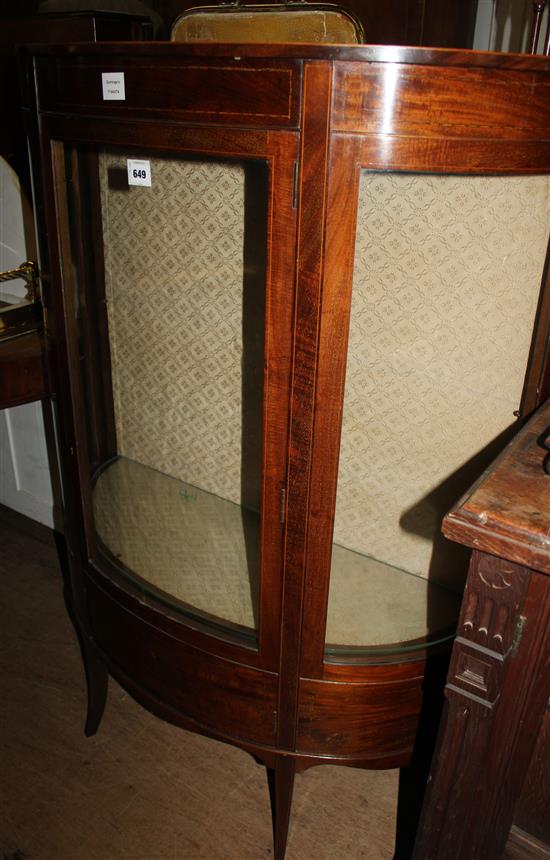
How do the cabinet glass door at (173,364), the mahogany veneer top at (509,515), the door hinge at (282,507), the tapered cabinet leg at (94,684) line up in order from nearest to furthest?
the mahogany veneer top at (509,515)
the door hinge at (282,507)
the cabinet glass door at (173,364)
the tapered cabinet leg at (94,684)

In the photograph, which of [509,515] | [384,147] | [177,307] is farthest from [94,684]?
[384,147]

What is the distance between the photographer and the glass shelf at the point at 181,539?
101 cm

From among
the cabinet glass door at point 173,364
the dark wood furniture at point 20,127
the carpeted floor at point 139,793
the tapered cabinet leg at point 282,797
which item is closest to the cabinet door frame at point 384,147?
the cabinet glass door at point 173,364

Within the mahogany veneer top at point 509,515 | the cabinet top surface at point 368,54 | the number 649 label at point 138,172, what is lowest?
the mahogany veneer top at point 509,515

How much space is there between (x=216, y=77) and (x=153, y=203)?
1.14 ft

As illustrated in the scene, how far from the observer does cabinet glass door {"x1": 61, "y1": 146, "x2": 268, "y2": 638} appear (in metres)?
0.95

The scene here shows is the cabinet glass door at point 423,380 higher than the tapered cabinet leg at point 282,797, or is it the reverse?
the cabinet glass door at point 423,380

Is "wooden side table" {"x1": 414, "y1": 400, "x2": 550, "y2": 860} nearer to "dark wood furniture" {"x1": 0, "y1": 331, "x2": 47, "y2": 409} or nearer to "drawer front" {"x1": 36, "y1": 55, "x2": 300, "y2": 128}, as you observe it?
"drawer front" {"x1": 36, "y1": 55, "x2": 300, "y2": 128}

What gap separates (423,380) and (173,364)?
0.39 meters

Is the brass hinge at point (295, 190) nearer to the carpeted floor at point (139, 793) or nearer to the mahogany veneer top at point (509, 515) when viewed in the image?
the mahogany veneer top at point (509, 515)

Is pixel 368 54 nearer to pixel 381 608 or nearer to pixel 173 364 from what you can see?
pixel 173 364

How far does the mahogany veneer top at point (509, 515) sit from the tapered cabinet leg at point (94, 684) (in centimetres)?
82

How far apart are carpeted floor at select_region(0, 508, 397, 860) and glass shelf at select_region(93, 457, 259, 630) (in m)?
0.44

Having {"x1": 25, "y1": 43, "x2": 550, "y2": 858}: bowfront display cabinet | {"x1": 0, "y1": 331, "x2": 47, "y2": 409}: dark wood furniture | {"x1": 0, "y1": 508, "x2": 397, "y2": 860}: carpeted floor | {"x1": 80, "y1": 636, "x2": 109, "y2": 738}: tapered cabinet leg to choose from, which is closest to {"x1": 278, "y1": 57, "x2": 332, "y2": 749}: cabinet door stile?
{"x1": 25, "y1": 43, "x2": 550, "y2": 858}: bowfront display cabinet
